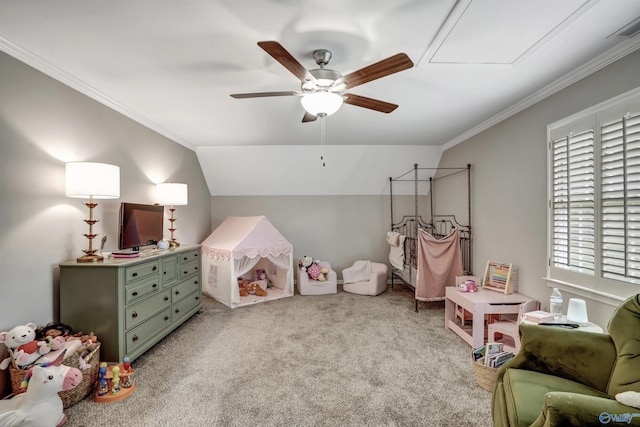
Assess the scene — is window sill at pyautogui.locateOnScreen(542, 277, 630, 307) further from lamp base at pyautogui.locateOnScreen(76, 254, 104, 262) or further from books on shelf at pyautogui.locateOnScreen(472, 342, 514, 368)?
lamp base at pyautogui.locateOnScreen(76, 254, 104, 262)

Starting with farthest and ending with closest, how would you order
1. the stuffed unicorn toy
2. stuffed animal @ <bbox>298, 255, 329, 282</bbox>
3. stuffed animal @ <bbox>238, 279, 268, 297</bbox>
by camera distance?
stuffed animal @ <bbox>298, 255, 329, 282</bbox> → stuffed animal @ <bbox>238, 279, 268, 297</bbox> → the stuffed unicorn toy

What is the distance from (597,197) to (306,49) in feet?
7.66

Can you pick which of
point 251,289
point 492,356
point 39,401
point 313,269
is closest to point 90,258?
point 39,401

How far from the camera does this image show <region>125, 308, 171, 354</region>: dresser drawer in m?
2.46

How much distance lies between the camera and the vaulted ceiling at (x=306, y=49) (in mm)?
1607

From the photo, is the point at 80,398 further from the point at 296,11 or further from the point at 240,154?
the point at 240,154

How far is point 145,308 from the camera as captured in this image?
2674 mm

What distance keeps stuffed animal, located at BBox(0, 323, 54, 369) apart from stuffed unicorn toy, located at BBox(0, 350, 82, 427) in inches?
3.9

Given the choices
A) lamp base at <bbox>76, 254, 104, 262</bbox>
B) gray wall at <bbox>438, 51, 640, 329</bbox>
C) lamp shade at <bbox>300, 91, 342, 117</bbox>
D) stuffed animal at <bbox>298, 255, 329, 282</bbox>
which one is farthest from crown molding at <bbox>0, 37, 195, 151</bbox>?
gray wall at <bbox>438, 51, 640, 329</bbox>

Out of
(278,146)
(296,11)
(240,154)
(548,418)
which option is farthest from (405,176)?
(548,418)

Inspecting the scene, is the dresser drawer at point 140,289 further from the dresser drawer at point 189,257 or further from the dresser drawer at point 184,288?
the dresser drawer at point 189,257

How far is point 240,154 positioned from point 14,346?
354 centimetres

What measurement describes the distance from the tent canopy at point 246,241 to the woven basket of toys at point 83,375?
1.98 metres

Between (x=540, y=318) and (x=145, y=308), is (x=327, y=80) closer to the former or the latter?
(x=540, y=318)
